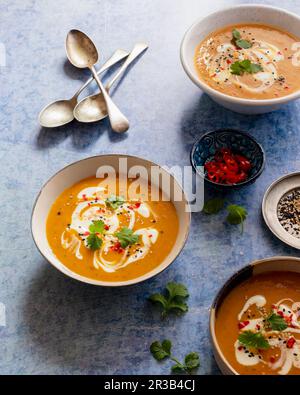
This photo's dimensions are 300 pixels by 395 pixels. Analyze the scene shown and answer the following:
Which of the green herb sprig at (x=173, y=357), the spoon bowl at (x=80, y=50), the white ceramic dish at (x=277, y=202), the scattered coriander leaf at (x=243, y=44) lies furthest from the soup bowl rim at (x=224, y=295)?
the spoon bowl at (x=80, y=50)

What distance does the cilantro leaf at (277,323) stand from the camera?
2.20 meters

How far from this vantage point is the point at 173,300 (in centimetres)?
243

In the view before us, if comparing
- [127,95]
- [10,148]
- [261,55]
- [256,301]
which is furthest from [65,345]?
[261,55]

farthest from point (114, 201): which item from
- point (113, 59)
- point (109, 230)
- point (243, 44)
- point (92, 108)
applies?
point (243, 44)

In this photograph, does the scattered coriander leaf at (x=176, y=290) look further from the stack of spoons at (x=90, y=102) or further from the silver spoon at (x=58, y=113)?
the silver spoon at (x=58, y=113)

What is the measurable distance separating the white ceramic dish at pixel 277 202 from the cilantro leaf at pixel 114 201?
0.58 m

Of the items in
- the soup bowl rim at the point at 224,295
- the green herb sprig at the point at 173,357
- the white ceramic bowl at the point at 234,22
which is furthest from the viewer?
the white ceramic bowl at the point at 234,22

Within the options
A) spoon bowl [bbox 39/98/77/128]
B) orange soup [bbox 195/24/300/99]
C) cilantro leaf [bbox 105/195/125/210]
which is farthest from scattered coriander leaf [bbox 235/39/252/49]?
cilantro leaf [bbox 105/195/125/210]

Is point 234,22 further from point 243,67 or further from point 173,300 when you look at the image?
point 173,300
